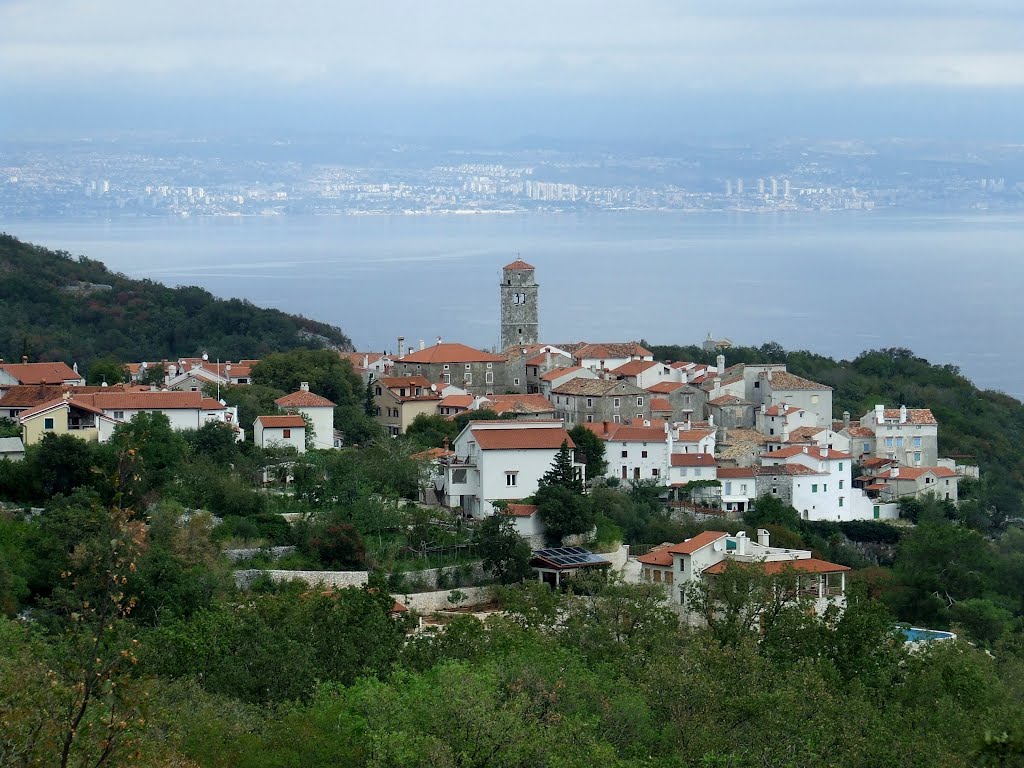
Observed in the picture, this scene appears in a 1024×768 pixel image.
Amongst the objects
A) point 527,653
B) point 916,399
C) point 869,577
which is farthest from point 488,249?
point 527,653

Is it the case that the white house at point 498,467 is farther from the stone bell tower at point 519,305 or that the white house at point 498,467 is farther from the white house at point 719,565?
the stone bell tower at point 519,305

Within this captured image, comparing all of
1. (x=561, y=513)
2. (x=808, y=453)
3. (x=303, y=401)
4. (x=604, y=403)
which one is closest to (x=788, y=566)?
(x=561, y=513)

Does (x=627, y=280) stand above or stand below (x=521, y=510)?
above

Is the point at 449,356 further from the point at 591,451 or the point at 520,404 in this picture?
the point at 591,451

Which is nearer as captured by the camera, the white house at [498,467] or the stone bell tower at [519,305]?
the white house at [498,467]

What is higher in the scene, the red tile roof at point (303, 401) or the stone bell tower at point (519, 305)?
the stone bell tower at point (519, 305)

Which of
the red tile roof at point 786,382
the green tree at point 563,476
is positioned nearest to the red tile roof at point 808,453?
the red tile roof at point 786,382
